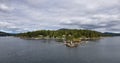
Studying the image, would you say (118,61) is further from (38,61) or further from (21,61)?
(21,61)

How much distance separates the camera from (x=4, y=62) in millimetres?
60594

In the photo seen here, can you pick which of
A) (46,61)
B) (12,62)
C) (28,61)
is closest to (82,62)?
(46,61)

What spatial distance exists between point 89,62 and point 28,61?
1996cm

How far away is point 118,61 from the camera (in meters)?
61.8

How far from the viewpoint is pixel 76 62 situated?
6069 centimetres

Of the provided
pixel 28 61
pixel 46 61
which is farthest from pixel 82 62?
pixel 28 61

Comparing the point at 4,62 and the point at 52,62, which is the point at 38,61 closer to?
the point at 52,62

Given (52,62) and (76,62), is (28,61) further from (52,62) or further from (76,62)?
(76,62)

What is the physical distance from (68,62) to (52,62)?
5188 millimetres

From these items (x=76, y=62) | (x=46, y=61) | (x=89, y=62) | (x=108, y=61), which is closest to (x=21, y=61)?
(x=46, y=61)

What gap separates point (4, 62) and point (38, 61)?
10.9m

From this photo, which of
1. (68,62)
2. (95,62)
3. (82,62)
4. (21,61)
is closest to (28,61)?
(21,61)

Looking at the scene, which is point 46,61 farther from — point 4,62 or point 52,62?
point 4,62

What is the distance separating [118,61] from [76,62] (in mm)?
14021
